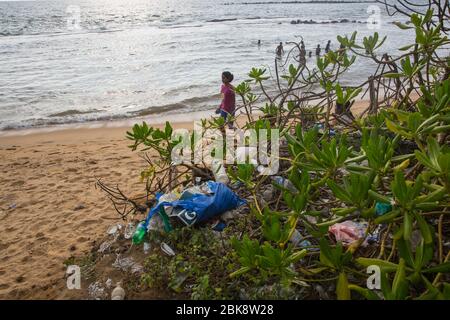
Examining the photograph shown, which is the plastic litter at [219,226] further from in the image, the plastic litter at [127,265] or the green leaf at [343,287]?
the green leaf at [343,287]

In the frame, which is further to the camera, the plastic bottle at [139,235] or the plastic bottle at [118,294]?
the plastic bottle at [139,235]

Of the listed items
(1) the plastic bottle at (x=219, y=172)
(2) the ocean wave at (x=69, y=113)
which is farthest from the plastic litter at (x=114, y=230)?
(2) the ocean wave at (x=69, y=113)

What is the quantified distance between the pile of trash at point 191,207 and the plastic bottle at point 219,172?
0.16 meters

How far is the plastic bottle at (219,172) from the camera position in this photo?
292 cm

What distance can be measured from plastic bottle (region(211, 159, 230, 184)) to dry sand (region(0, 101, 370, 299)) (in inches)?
54.2

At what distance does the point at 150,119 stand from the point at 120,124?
73 cm

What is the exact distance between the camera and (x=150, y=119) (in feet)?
28.1

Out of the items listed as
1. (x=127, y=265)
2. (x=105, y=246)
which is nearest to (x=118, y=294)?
(x=127, y=265)

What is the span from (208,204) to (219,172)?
17.2 inches

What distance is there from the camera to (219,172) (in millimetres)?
2980

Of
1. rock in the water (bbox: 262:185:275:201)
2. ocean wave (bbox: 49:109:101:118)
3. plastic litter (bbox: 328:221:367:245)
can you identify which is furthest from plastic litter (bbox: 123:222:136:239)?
ocean wave (bbox: 49:109:101:118)

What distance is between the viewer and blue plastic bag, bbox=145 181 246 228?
2623 millimetres

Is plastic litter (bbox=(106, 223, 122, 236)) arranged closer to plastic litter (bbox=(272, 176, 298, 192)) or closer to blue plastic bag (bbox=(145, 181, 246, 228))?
blue plastic bag (bbox=(145, 181, 246, 228))
